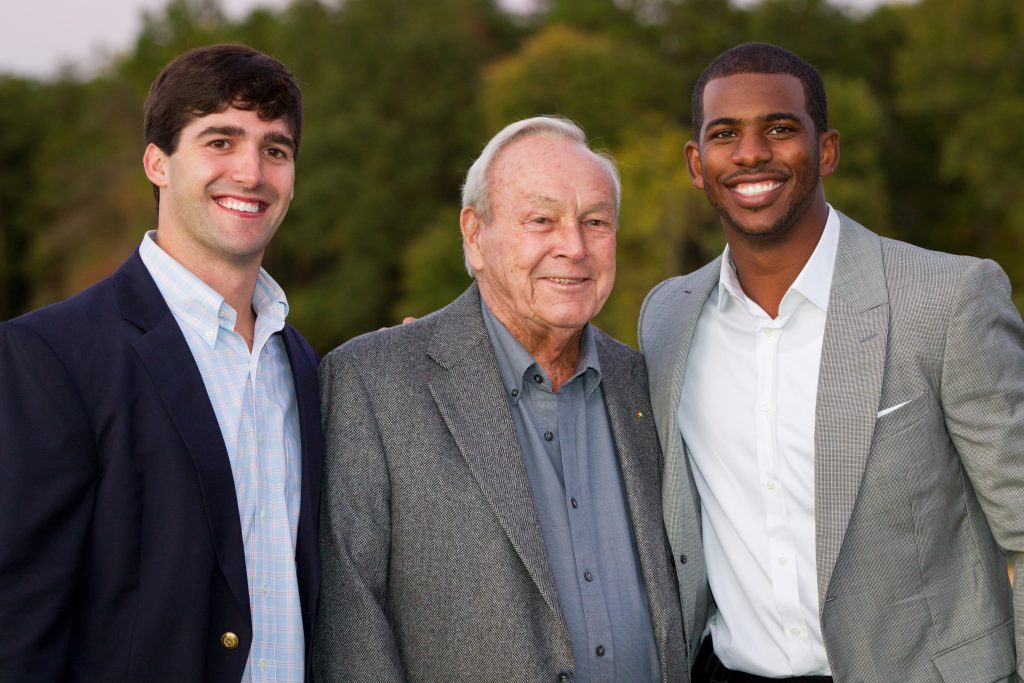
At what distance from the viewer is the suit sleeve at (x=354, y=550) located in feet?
10.5

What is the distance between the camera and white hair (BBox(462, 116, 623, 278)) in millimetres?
3666

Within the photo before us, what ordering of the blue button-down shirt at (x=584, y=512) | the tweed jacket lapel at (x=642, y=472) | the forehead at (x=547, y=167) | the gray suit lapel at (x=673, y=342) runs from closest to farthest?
the blue button-down shirt at (x=584, y=512) < the tweed jacket lapel at (x=642, y=472) < the forehead at (x=547, y=167) < the gray suit lapel at (x=673, y=342)

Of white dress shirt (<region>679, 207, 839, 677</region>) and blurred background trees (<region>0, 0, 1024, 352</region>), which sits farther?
blurred background trees (<region>0, 0, 1024, 352</region>)

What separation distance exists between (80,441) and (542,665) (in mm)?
1432

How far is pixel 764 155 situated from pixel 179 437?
6.45 feet

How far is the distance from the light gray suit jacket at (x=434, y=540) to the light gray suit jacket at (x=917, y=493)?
0.57 metres

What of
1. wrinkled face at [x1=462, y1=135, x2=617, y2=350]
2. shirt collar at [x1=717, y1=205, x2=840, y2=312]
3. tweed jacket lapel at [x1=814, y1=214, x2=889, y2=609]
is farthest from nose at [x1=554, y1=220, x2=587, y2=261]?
tweed jacket lapel at [x1=814, y1=214, x2=889, y2=609]

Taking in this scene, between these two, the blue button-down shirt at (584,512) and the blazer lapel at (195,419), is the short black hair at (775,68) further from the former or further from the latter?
the blazer lapel at (195,419)

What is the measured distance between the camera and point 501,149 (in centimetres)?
366

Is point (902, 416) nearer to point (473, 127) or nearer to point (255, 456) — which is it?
point (255, 456)

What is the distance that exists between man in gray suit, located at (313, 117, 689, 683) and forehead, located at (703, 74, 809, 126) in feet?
1.45

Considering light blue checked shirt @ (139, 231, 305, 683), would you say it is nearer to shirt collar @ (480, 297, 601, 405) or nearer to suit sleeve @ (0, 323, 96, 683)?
suit sleeve @ (0, 323, 96, 683)

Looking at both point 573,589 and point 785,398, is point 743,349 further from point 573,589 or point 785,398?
point 573,589

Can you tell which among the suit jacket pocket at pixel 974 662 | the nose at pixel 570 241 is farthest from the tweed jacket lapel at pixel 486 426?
the suit jacket pocket at pixel 974 662
